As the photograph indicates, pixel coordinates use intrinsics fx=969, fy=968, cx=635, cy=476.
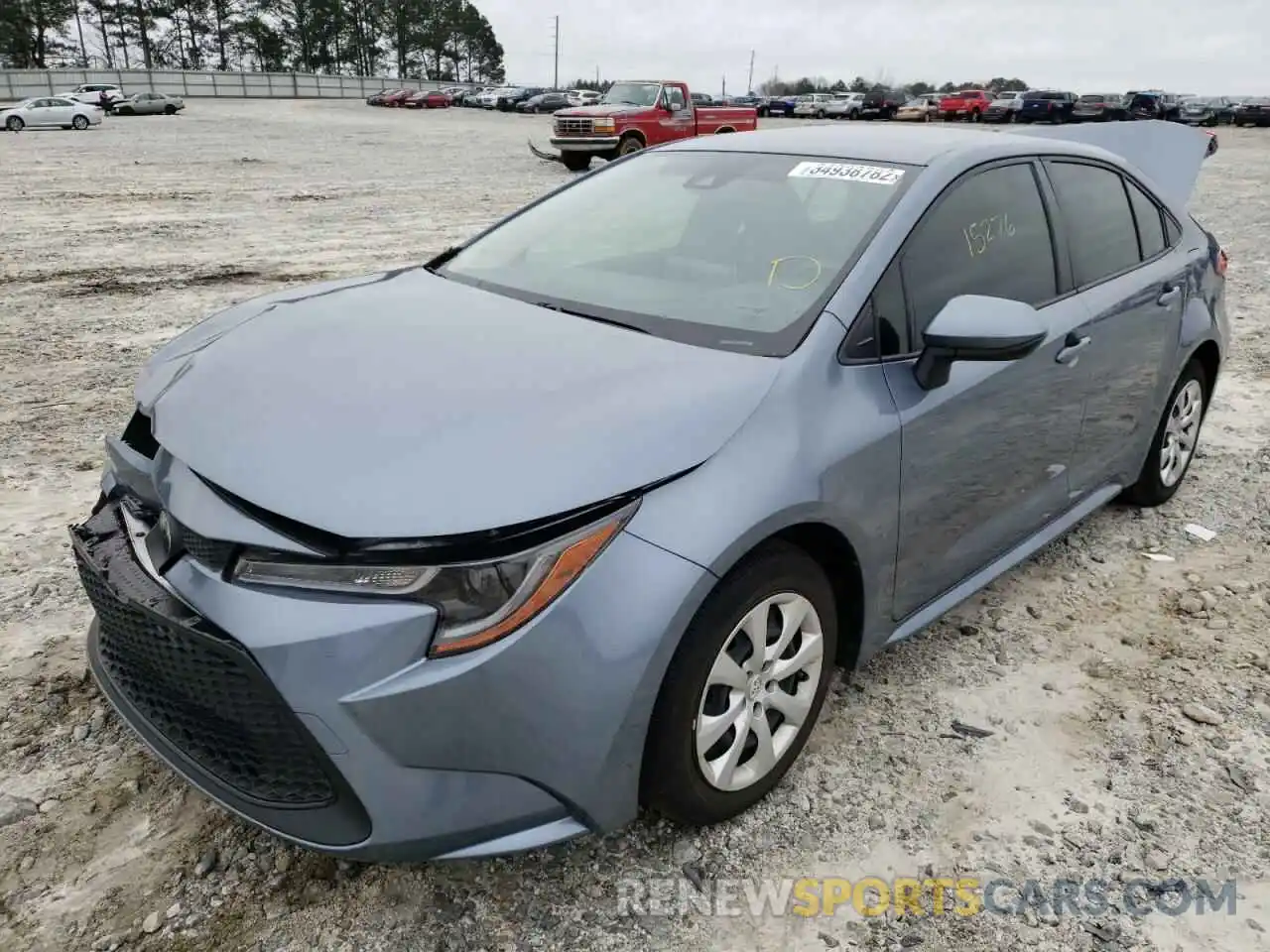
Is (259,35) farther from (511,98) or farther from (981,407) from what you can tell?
(981,407)

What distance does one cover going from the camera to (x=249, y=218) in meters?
12.6

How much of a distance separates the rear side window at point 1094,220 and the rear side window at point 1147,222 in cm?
5

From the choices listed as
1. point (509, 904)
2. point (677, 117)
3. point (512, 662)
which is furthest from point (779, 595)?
point (677, 117)

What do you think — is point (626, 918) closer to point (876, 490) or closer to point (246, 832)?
point (246, 832)

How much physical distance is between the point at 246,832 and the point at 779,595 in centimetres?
144

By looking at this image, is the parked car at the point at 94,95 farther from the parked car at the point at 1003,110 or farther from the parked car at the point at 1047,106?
the parked car at the point at 1047,106

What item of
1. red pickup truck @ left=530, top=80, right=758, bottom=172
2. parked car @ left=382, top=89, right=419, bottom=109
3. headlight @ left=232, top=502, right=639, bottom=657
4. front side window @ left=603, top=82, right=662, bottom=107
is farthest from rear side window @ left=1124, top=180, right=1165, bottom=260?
parked car @ left=382, top=89, right=419, bottom=109

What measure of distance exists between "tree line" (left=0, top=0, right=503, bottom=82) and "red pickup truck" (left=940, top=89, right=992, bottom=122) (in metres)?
60.0

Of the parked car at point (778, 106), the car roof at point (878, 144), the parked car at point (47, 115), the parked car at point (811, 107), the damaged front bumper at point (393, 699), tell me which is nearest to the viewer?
the damaged front bumper at point (393, 699)

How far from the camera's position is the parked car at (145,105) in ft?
151

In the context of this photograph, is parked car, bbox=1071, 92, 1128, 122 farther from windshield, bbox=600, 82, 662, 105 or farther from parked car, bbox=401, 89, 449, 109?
parked car, bbox=401, 89, 449, 109

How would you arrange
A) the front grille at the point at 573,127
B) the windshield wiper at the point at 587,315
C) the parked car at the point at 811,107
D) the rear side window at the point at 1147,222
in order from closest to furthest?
the windshield wiper at the point at 587,315, the rear side window at the point at 1147,222, the front grille at the point at 573,127, the parked car at the point at 811,107

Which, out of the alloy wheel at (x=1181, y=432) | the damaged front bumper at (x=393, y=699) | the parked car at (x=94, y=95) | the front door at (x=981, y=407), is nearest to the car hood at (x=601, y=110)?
the alloy wheel at (x=1181, y=432)

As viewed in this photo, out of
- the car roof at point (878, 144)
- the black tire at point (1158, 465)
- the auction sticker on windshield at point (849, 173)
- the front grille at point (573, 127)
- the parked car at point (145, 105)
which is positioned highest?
the car roof at point (878, 144)
